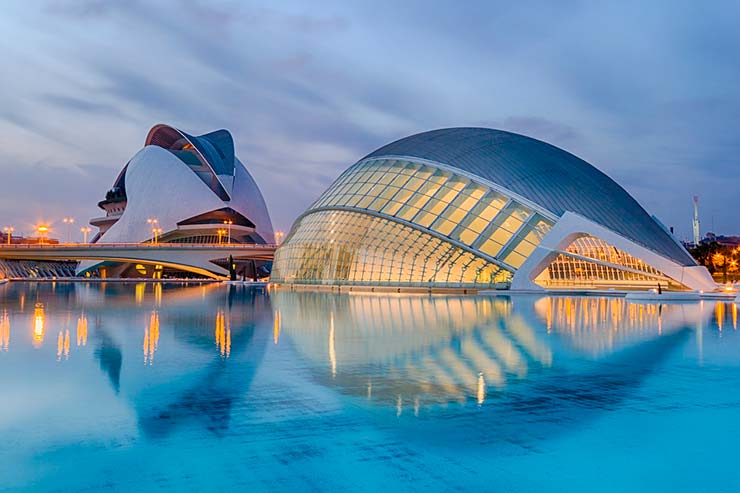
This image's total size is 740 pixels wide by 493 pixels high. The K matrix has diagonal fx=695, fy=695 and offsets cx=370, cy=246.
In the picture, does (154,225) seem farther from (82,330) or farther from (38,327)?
(82,330)

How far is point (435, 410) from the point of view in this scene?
748cm

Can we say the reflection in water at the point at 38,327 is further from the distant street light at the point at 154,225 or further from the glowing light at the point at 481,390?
the distant street light at the point at 154,225

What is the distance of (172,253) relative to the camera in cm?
7594

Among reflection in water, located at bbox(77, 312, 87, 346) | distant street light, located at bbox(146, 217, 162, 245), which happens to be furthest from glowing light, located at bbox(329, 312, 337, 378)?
distant street light, located at bbox(146, 217, 162, 245)

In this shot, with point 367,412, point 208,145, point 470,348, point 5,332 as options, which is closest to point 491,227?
point 470,348

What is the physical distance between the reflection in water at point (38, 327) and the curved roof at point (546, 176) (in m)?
24.4

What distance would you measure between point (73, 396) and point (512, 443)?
511 cm

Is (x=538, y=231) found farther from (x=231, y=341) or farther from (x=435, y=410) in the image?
(x=435, y=410)

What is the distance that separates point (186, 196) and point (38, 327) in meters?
69.7

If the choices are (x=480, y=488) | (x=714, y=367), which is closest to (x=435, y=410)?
(x=480, y=488)

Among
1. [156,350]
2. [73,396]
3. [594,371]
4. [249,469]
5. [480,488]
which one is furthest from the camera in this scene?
[156,350]

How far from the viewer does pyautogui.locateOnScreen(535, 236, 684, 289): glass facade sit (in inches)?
1446

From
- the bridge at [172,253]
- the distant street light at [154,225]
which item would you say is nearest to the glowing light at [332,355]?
the bridge at [172,253]

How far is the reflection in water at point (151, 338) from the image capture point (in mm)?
11500
